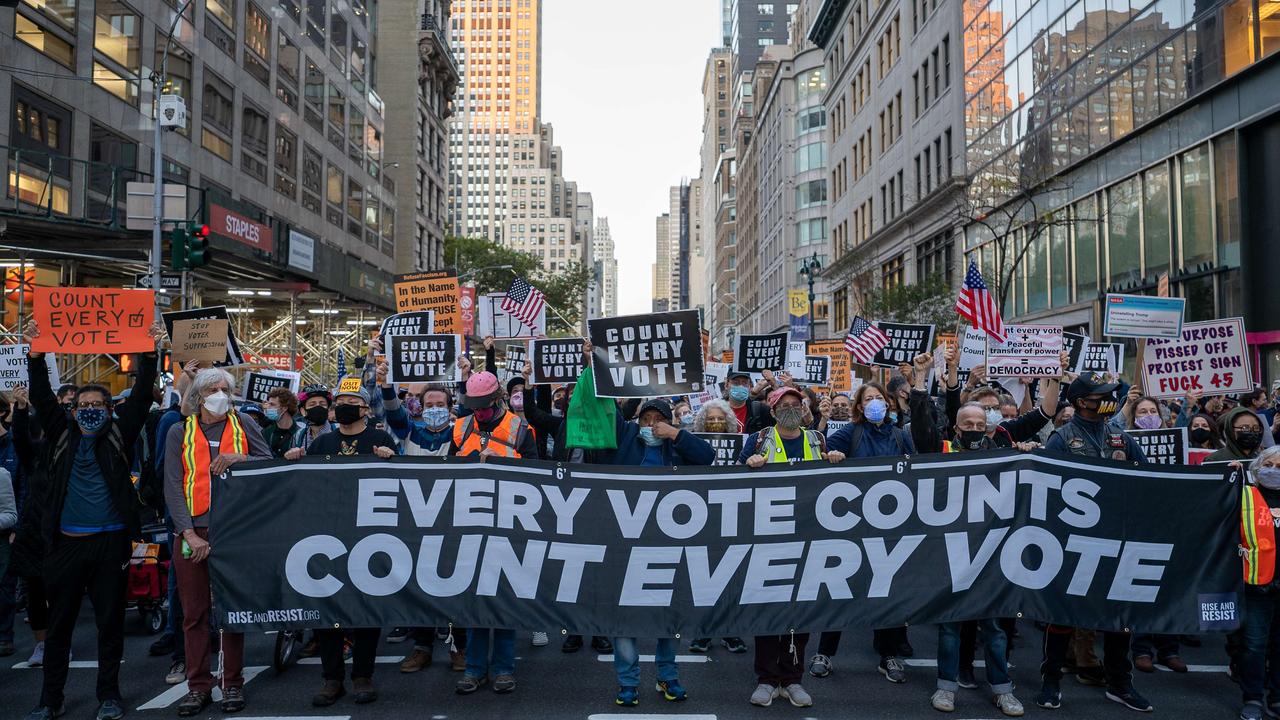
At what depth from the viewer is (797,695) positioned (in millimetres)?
6539

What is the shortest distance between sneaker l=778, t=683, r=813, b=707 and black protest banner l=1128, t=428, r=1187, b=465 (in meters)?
4.21

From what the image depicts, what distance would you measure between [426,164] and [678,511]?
5899 centimetres

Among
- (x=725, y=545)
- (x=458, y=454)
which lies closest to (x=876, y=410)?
(x=725, y=545)

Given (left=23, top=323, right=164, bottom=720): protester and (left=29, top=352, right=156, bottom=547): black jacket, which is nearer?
(left=23, top=323, right=164, bottom=720): protester

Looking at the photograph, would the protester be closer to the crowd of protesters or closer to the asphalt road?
the crowd of protesters

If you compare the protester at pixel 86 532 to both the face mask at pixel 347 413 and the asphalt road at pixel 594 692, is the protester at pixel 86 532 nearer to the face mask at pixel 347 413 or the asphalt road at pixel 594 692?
the asphalt road at pixel 594 692

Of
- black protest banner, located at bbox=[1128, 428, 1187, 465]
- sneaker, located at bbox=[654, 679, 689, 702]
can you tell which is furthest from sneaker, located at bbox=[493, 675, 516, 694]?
black protest banner, located at bbox=[1128, 428, 1187, 465]

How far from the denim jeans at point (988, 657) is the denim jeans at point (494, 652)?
113 inches

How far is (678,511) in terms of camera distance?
6.67m

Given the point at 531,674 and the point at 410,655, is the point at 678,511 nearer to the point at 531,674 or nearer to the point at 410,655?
the point at 531,674

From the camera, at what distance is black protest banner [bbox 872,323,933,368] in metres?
13.6

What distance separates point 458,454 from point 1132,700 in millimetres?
4796

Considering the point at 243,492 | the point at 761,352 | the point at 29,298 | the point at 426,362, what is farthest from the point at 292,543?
the point at 29,298

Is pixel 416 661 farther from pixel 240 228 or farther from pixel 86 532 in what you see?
pixel 240 228
